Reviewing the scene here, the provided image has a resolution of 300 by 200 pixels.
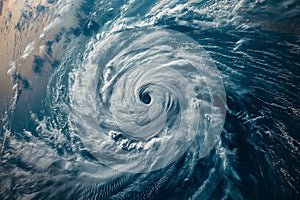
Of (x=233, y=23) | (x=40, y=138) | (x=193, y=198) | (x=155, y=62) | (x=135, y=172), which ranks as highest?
(x=233, y=23)

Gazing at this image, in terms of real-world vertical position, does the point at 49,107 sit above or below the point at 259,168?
above

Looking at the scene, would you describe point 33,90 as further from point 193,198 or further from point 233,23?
point 233,23

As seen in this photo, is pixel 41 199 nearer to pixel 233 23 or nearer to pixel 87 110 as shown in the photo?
pixel 87 110

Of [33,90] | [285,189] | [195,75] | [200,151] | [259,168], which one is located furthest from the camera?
[33,90]

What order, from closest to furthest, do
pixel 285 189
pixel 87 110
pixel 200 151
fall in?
pixel 285 189, pixel 200 151, pixel 87 110

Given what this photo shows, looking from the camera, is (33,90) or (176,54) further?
(33,90)

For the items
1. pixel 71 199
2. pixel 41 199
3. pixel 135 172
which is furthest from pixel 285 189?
pixel 41 199
